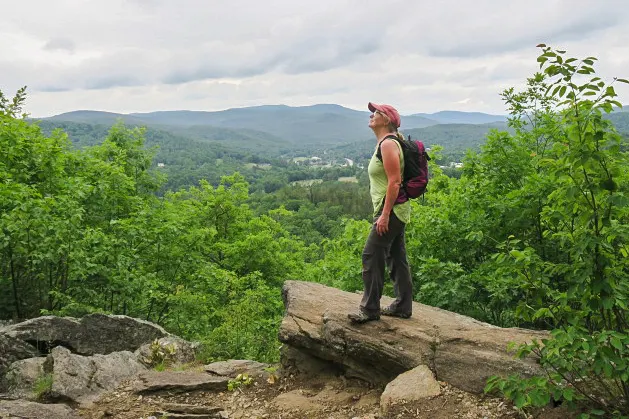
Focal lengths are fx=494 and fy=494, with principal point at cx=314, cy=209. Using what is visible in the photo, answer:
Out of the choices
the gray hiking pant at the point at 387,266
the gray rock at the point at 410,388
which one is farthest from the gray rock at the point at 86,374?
the gray rock at the point at 410,388

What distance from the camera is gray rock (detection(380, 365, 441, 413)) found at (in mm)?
5215

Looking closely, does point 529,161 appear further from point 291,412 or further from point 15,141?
point 15,141

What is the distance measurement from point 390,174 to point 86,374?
4.93 metres

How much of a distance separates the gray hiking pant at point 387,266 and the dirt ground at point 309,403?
1100 millimetres

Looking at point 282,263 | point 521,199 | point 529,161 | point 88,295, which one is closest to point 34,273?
point 88,295

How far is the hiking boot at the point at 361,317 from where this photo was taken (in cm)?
638

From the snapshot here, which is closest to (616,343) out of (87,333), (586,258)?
(586,258)

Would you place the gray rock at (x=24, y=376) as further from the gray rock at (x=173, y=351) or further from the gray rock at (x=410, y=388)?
the gray rock at (x=410, y=388)

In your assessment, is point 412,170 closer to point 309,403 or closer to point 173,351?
point 309,403

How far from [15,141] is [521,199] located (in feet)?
42.6

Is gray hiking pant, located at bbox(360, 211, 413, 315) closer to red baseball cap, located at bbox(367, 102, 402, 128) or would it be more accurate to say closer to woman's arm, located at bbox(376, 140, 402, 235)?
woman's arm, located at bbox(376, 140, 402, 235)

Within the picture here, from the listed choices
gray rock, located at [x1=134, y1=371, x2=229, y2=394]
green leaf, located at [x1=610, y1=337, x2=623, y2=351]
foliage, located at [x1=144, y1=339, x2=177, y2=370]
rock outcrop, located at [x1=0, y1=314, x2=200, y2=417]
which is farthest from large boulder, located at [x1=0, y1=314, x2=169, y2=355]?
green leaf, located at [x1=610, y1=337, x2=623, y2=351]

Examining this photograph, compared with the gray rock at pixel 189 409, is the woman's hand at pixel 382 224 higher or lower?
higher

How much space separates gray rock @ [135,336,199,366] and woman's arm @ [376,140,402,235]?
4684mm
